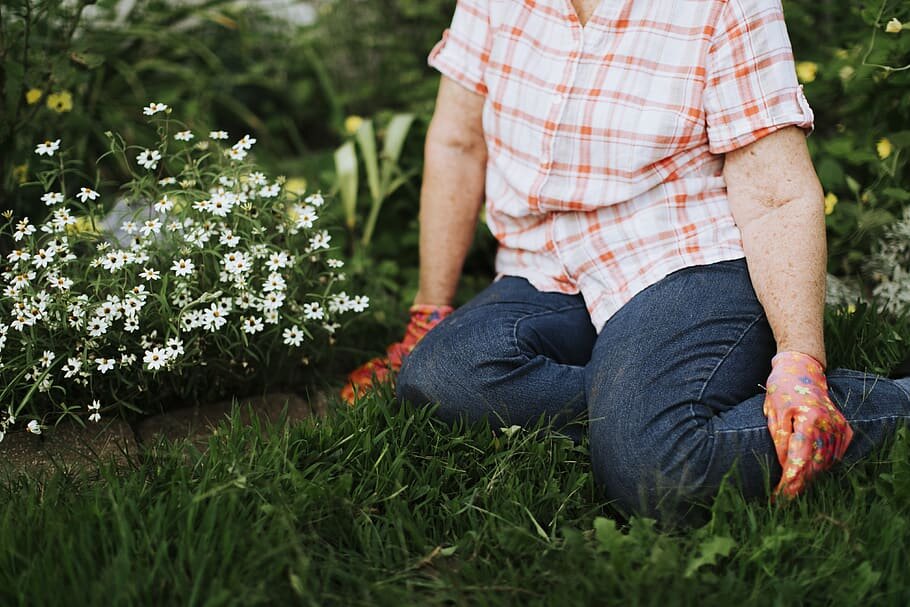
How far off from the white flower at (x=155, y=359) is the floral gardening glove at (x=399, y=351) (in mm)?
416

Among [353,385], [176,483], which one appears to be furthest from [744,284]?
[176,483]

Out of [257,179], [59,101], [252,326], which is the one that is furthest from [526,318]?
[59,101]

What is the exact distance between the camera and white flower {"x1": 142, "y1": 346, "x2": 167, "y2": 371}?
1.83m

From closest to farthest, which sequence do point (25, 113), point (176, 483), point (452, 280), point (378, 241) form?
point (176, 483) < point (452, 280) < point (25, 113) < point (378, 241)

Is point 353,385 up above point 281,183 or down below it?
below

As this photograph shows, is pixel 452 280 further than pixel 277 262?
Yes

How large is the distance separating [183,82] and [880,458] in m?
2.84

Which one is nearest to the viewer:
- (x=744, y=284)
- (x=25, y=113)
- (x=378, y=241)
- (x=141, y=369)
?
(x=744, y=284)

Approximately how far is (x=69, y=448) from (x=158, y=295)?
348 mm

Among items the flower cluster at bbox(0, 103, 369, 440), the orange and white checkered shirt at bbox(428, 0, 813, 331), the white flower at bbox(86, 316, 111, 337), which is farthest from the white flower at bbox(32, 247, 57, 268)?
the orange and white checkered shirt at bbox(428, 0, 813, 331)

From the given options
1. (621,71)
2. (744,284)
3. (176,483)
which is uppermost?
(621,71)

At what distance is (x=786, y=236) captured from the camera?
1.72 m

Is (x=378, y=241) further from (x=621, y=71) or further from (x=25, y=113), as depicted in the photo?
(x=621, y=71)

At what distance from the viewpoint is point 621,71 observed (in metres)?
1.83
